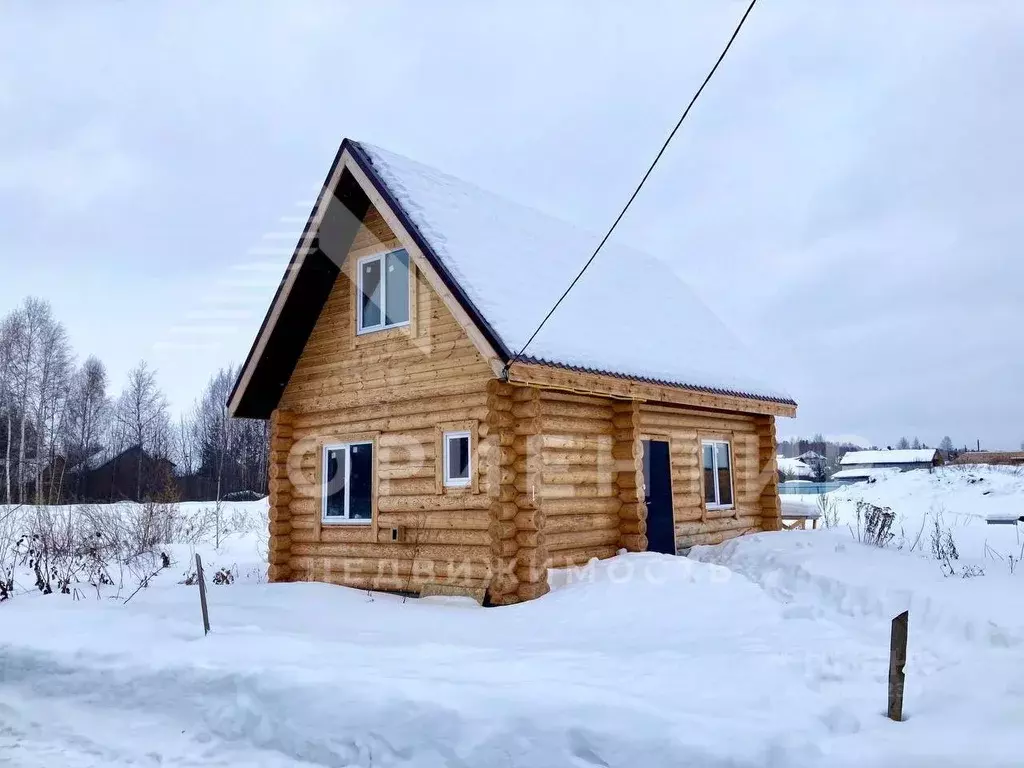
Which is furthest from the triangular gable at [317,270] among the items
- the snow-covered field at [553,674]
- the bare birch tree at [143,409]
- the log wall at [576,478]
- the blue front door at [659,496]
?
the bare birch tree at [143,409]

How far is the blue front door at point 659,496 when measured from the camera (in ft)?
44.4

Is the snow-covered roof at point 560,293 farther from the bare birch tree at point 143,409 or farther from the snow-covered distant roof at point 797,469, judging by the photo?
the snow-covered distant roof at point 797,469

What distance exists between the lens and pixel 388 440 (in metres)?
12.4

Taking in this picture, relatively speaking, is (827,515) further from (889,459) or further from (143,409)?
(889,459)

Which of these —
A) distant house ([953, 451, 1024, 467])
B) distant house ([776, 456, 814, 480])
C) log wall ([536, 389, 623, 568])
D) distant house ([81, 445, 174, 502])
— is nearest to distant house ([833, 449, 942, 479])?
distant house ([776, 456, 814, 480])

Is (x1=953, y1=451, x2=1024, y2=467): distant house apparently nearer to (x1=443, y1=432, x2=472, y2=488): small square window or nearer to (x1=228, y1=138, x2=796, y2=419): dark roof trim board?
(x1=228, y1=138, x2=796, y2=419): dark roof trim board

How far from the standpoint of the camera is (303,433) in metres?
13.9

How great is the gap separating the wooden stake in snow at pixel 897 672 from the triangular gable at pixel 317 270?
265 inches

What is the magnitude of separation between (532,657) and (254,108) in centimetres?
1301

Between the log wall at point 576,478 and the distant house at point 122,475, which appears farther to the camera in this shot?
the distant house at point 122,475

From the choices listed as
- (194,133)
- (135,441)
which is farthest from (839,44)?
(135,441)

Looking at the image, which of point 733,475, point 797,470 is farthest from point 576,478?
point 797,470

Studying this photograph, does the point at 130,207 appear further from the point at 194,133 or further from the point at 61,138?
the point at 194,133

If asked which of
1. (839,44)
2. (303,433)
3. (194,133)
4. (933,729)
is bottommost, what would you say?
(933,729)
